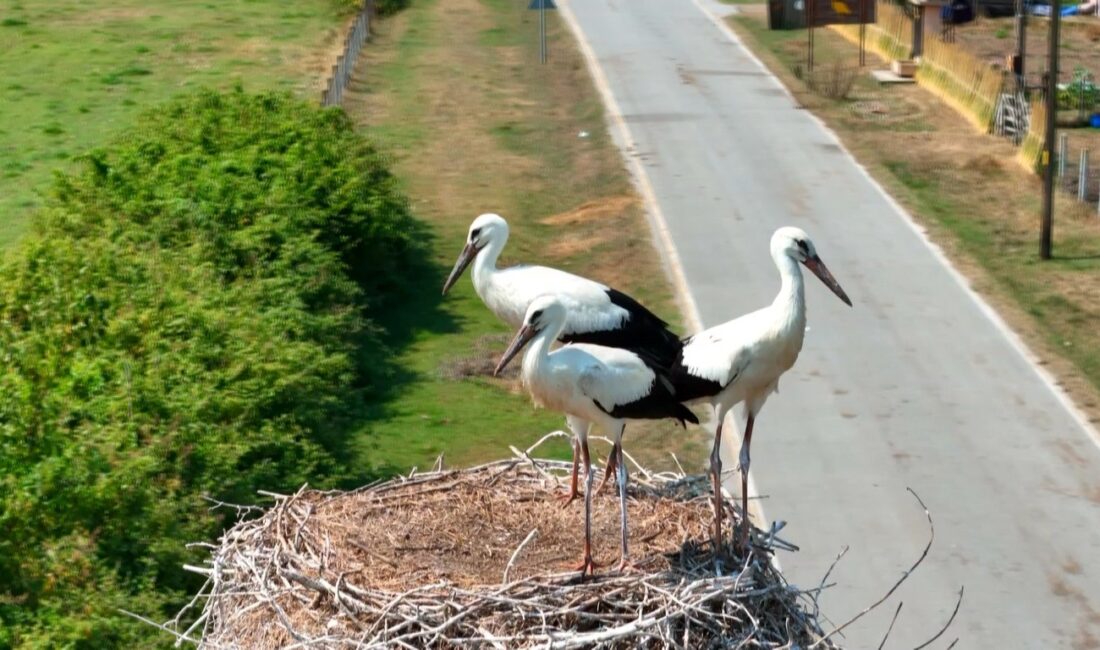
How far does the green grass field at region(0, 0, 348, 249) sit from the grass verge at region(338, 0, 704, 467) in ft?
8.67

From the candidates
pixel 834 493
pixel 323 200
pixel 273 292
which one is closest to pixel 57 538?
pixel 273 292

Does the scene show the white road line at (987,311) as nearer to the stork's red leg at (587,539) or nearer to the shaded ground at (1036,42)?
the shaded ground at (1036,42)

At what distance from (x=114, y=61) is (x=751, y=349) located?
37.1m

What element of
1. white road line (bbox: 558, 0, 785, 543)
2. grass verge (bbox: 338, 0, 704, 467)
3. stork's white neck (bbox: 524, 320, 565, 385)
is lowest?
white road line (bbox: 558, 0, 785, 543)

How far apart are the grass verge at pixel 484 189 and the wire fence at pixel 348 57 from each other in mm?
466

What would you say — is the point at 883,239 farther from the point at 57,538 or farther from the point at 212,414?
the point at 57,538

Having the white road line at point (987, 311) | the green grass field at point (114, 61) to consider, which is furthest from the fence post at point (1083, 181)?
the green grass field at point (114, 61)

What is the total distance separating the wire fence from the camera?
39469 mm

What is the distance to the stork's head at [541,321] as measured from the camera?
1145 cm

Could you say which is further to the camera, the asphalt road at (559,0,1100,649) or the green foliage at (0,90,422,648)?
the asphalt road at (559,0,1100,649)

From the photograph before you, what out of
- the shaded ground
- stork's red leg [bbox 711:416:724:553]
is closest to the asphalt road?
stork's red leg [bbox 711:416:724:553]

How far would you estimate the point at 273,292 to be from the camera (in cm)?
2061

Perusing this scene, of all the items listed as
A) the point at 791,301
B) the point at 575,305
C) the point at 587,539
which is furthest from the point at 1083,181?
the point at 587,539

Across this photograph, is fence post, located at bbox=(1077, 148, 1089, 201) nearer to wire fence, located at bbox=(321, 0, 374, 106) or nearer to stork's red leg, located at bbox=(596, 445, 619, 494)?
wire fence, located at bbox=(321, 0, 374, 106)
